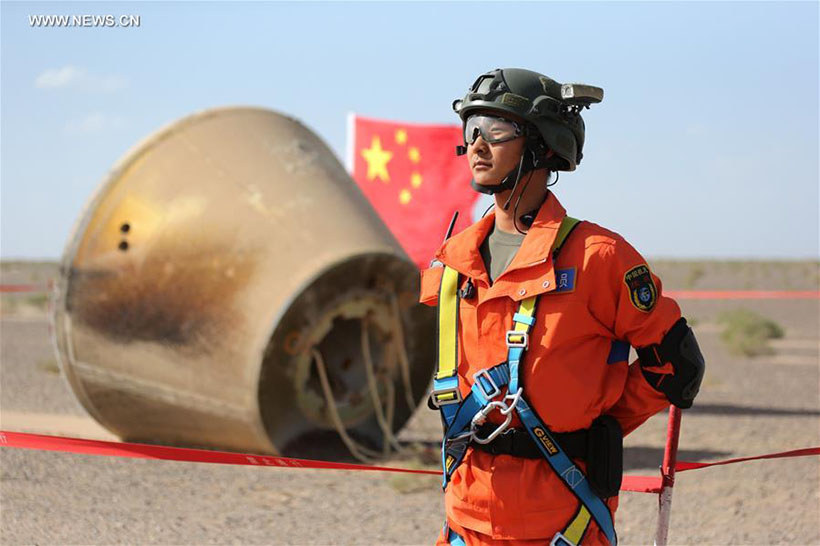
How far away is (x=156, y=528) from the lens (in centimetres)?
566

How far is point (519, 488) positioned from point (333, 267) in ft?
13.4

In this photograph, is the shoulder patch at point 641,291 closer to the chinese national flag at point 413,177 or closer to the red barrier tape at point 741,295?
the chinese national flag at point 413,177

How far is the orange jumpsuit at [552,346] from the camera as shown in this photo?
2.52m

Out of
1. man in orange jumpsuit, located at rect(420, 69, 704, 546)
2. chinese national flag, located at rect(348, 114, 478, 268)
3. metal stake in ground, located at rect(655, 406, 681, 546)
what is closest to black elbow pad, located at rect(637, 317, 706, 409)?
man in orange jumpsuit, located at rect(420, 69, 704, 546)

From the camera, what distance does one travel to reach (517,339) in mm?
2514

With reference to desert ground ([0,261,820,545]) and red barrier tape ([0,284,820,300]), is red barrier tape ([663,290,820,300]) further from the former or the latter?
desert ground ([0,261,820,545])

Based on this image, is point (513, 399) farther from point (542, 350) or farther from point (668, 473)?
point (668, 473)

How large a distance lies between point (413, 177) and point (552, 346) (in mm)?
8171

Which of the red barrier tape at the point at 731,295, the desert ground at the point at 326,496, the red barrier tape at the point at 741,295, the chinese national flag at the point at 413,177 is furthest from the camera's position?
the red barrier tape at the point at 731,295

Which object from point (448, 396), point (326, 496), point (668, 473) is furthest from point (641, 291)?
point (326, 496)

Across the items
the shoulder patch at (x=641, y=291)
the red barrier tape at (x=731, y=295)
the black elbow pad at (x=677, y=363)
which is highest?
the shoulder patch at (x=641, y=291)

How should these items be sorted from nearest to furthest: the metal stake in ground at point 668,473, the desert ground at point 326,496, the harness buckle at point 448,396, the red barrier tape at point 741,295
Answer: the harness buckle at point 448,396
the metal stake in ground at point 668,473
the desert ground at point 326,496
the red barrier tape at point 741,295

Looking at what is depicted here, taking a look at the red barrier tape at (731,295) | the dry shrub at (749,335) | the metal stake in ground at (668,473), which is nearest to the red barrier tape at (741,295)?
the red barrier tape at (731,295)

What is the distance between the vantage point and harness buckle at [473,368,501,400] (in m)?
2.55
